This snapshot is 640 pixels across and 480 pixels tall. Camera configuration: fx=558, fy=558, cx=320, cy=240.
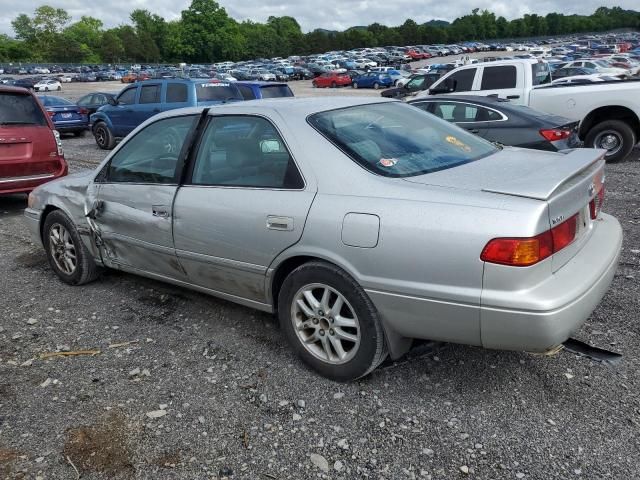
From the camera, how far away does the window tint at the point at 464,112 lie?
8.02m

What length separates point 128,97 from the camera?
14000mm

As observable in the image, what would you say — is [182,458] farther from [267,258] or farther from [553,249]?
[553,249]

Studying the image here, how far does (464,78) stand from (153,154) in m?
8.42

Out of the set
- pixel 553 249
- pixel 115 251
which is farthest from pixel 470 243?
pixel 115 251

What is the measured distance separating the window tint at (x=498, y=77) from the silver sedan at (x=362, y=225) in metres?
7.36

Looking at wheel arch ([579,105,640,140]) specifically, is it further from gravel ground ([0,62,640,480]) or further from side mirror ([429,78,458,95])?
gravel ground ([0,62,640,480])

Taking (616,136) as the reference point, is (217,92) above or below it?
above

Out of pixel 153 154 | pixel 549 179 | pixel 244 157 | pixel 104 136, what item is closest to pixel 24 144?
pixel 153 154

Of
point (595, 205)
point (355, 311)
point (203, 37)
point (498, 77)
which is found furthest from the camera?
point (203, 37)

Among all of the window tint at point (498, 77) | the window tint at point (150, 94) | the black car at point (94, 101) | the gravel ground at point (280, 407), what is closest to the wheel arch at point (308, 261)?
the gravel ground at point (280, 407)

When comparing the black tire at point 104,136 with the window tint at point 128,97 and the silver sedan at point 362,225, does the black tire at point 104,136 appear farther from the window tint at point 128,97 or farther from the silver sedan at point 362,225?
the silver sedan at point 362,225

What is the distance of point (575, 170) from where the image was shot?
289 centimetres

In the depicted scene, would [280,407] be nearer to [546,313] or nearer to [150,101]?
[546,313]

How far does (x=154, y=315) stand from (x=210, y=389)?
1221 mm
